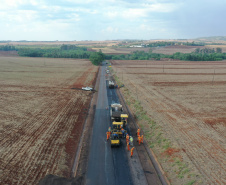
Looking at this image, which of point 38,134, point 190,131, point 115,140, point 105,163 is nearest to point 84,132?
point 38,134

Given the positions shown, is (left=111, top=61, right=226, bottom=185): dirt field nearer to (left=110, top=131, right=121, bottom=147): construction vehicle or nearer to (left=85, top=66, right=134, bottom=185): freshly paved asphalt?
(left=85, top=66, right=134, bottom=185): freshly paved asphalt

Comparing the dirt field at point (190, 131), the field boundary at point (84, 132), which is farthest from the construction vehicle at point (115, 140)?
the dirt field at point (190, 131)

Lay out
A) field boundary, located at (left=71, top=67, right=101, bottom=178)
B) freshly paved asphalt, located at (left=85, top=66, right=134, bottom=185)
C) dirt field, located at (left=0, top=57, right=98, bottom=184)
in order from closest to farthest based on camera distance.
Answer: freshly paved asphalt, located at (left=85, top=66, right=134, bottom=185) < dirt field, located at (left=0, top=57, right=98, bottom=184) < field boundary, located at (left=71, top=67, right=101, bottom=178)

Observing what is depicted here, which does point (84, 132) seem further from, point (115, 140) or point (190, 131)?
point (190, 131)

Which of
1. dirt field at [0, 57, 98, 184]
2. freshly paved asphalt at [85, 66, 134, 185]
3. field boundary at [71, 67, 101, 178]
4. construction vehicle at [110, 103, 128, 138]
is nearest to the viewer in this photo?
freshly paved asphalt at [85, 66, 134, 185]

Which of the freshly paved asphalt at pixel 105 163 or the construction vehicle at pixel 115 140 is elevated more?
the construction vehicle at pixel 115 140

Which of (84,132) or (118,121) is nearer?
(84,132)

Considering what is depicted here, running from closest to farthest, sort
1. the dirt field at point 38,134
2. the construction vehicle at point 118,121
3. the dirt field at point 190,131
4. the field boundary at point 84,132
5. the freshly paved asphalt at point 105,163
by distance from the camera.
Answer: the freshly paved asphalt at point 105,163 → the dirt field at point 190,131 → the dirt field at point 38,134 → the field boundary at point 84,132 → the construction vehicle at point 118,121

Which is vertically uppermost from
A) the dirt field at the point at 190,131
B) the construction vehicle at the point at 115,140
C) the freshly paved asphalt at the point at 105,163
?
the construction vehicle at the point at 115,140

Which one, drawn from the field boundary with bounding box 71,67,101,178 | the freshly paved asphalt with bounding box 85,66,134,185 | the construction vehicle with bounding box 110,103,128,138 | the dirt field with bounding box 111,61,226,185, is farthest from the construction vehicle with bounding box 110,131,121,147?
the dirt field with bounding box 111,61,226,185

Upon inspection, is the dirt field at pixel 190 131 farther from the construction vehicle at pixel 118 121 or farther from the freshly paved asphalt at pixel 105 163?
the freshly paved asphalt at pixel 105 163

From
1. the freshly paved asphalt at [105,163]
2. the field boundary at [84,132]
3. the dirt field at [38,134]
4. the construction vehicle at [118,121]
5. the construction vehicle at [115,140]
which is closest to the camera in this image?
the freshly paved asphalt at [105,163]

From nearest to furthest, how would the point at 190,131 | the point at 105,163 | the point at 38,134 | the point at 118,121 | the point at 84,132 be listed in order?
the point at 105,163
the point at 38,134
the point at 190,131
the point at 84,132
the point at 118,121
